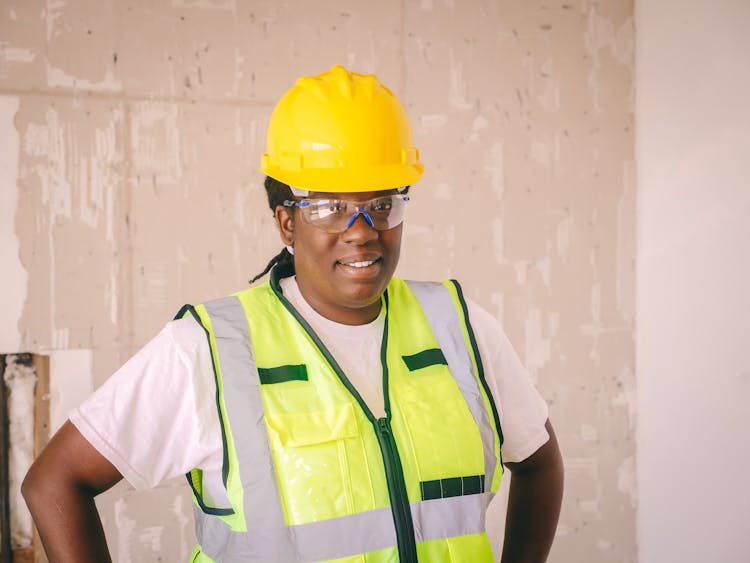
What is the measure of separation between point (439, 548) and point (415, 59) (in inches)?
73.1

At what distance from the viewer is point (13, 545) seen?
2244 millimetres

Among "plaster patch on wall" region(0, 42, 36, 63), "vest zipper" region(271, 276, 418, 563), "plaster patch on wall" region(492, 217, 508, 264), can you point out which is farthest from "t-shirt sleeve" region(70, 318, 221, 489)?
"plaster patch on wall" region(492, 217, 508, 264)

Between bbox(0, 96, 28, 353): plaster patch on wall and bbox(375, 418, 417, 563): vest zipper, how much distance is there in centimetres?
156

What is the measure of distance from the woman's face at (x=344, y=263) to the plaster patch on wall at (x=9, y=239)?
1319 mm

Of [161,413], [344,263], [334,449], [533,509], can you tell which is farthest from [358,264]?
[533,509]

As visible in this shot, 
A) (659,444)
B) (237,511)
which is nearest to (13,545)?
(237,511)

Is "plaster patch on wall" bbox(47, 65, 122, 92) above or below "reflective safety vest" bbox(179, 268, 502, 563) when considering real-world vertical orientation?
above

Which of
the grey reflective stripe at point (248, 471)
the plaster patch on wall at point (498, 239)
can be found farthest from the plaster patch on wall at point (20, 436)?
the plaster patch on wall at point (498, 239)

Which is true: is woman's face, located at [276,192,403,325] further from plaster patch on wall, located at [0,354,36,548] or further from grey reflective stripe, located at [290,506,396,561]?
plaster patch on wall, located at [0,354,36,548]

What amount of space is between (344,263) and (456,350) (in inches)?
12.4

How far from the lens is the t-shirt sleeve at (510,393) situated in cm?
146

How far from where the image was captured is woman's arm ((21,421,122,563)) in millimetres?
1166

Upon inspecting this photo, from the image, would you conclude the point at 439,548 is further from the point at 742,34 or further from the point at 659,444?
the point at 742,34

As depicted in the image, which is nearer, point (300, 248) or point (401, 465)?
point (401, 465)
